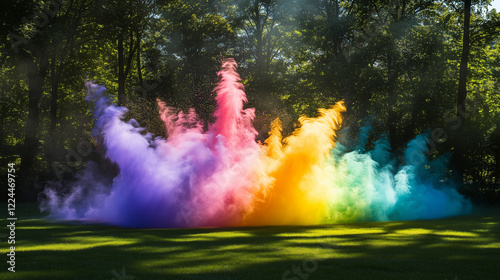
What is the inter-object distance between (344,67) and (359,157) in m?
18.5

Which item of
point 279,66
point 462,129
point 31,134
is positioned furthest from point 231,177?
point 279,66

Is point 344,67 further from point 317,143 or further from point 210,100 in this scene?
point 317,143

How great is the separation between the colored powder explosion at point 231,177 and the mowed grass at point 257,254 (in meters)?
2.97

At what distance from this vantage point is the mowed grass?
8234mm

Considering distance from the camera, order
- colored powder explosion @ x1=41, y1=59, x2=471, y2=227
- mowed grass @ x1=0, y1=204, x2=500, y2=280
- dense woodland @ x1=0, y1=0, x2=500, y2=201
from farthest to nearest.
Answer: dense woodland @ x1=0, y1=0, x2=500, y2=201 < colored powder explosion @ x1=41, y1=59, x2=471, y2=227 < mowed grass @ x1=0, y1=204, x2=500, y2=280

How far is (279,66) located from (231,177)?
3347 centimetres

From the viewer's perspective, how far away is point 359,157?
22344 millimetres

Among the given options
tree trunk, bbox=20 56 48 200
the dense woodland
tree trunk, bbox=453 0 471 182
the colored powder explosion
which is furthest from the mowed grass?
tree trunk, bbox=20 56 48 200

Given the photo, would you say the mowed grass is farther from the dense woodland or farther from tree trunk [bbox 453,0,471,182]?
the dense woodland

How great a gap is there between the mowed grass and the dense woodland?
17.0 meters

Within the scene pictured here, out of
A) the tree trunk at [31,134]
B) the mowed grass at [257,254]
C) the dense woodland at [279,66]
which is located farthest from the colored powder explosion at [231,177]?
the tree trunk at [31,134]

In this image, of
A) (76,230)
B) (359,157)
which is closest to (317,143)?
(359,157)

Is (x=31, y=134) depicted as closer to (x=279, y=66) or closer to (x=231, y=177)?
(x=231, y=177)

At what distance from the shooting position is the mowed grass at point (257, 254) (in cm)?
823
